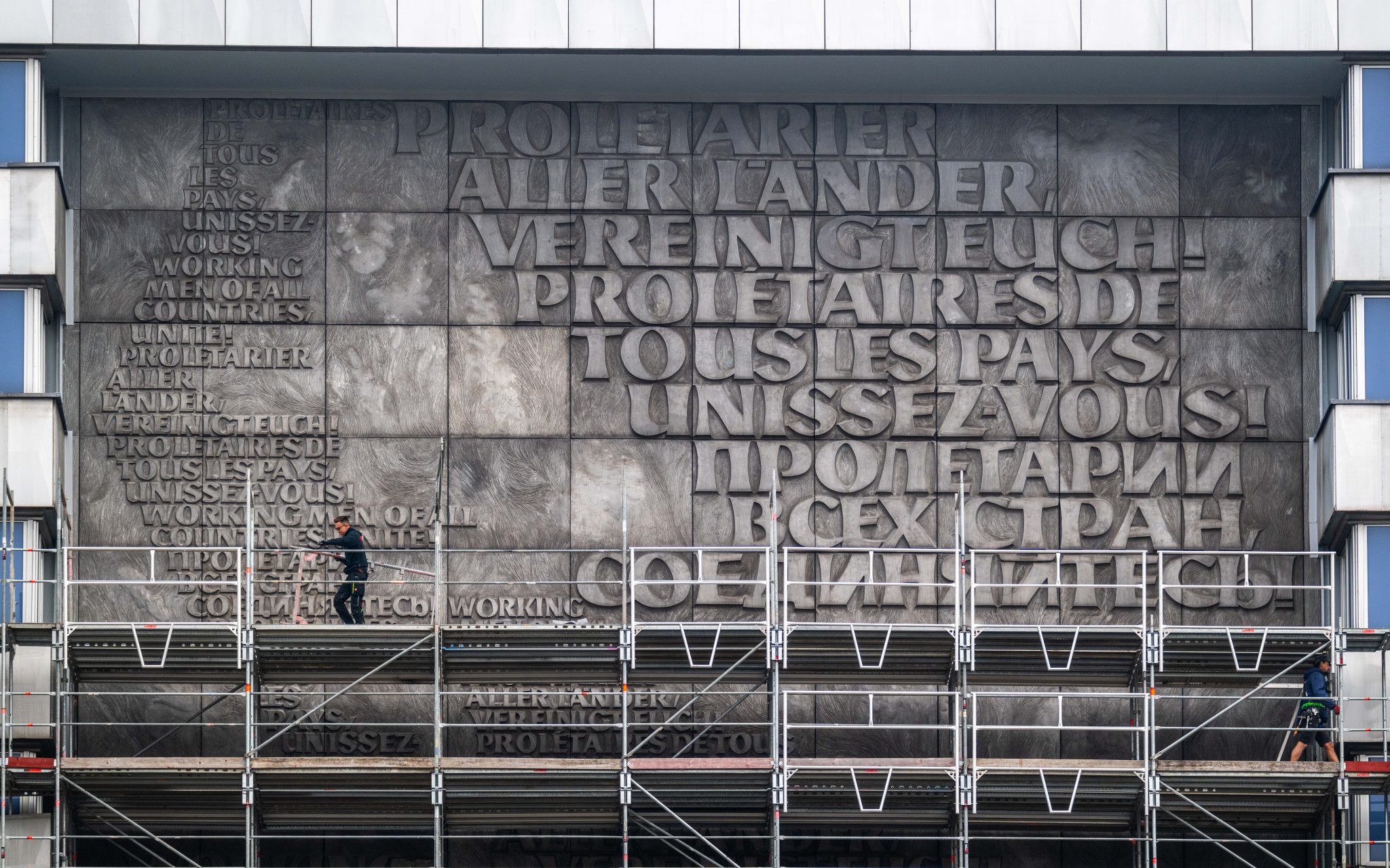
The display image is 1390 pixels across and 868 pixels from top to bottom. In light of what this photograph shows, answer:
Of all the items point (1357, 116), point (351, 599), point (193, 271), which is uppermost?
point (1357, 116)

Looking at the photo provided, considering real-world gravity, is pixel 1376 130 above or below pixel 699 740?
above

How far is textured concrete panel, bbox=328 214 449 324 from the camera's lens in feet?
77.3

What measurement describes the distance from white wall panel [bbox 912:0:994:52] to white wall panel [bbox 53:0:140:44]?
8.76m

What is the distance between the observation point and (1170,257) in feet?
78.1

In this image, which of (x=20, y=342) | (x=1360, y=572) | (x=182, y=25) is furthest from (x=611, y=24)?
(x=1360, y=572)

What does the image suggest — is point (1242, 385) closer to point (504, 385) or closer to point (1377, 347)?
point (1377, 347)

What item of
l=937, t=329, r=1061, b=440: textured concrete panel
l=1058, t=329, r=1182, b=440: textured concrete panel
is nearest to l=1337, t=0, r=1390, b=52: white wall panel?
l=1058, t=329, r=1182, b=440: textured concrete panel

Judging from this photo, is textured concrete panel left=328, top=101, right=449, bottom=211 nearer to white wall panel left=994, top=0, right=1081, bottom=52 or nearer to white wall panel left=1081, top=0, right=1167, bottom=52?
white wall panel left=994, top=0, right=1081, bottom=52

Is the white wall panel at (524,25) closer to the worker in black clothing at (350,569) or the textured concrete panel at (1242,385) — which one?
the worker in black clothing at (350,569)

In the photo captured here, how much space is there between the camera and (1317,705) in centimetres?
2139

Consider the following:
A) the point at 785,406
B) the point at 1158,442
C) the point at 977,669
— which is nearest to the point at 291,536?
the point at 785,406

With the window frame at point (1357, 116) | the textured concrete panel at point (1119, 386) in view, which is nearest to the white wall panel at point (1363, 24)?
the window frame at point (1357, 116)

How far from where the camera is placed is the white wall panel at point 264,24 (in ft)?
74.5

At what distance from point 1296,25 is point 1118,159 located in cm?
249
